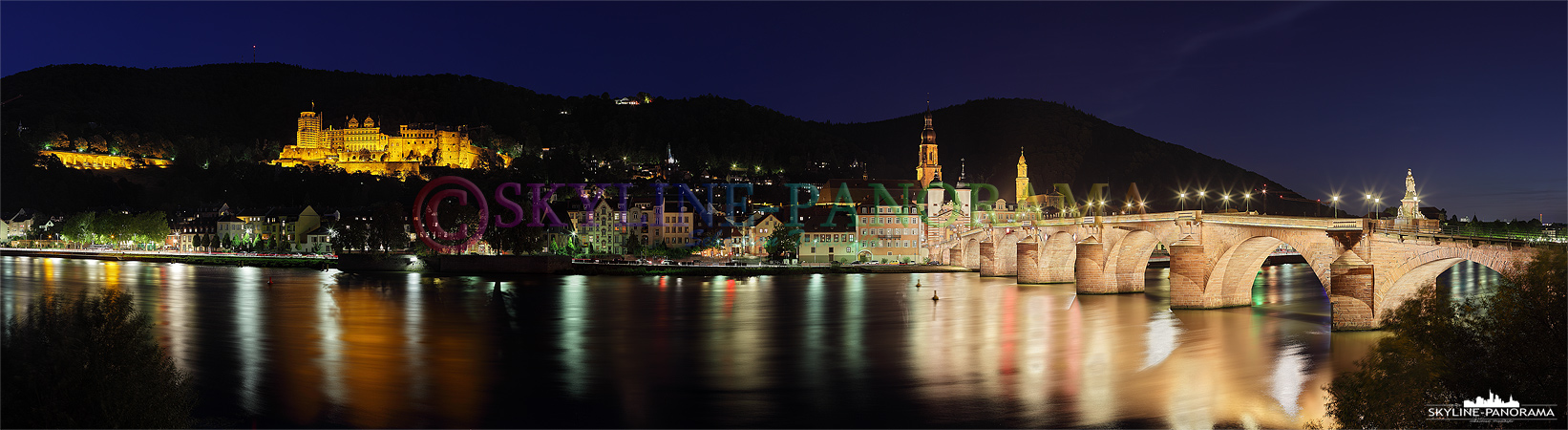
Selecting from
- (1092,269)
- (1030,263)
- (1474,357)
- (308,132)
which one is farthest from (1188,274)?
(308,132)

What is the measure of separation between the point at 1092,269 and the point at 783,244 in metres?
36.0

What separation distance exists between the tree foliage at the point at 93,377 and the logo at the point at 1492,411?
71.7ft

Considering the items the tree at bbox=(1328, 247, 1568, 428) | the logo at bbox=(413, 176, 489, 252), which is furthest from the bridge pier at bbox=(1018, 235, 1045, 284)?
the logo at bbox=(413, 176, 489, 252)

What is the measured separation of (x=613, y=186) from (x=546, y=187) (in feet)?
28.7

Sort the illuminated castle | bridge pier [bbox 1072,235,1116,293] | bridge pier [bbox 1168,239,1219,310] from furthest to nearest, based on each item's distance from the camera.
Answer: the illuminated castle → bridge pier [bbox 1072,235,1116,293] → bridge pier [bbox 1168,239,1219,310]

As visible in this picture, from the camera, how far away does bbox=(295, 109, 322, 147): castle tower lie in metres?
171

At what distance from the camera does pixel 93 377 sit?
1717cm

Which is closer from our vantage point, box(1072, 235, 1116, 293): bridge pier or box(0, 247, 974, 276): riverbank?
box(1072, 235, 1116, 293): bridge pier

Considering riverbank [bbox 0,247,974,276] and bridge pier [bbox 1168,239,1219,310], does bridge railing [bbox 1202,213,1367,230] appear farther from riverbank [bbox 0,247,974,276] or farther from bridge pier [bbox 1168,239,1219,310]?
riverbank [bbox 0,247,974,276]

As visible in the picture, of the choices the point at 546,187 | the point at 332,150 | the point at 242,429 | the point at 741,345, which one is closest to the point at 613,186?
the point at 546,187

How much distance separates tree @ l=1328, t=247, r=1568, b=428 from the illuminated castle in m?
156

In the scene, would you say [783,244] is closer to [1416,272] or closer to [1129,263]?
[1129,263]

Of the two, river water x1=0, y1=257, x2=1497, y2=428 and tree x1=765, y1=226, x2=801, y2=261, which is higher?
tree x1=765, y1=226, x2=801, y2=261

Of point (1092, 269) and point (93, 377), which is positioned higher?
point (1092, 269)
